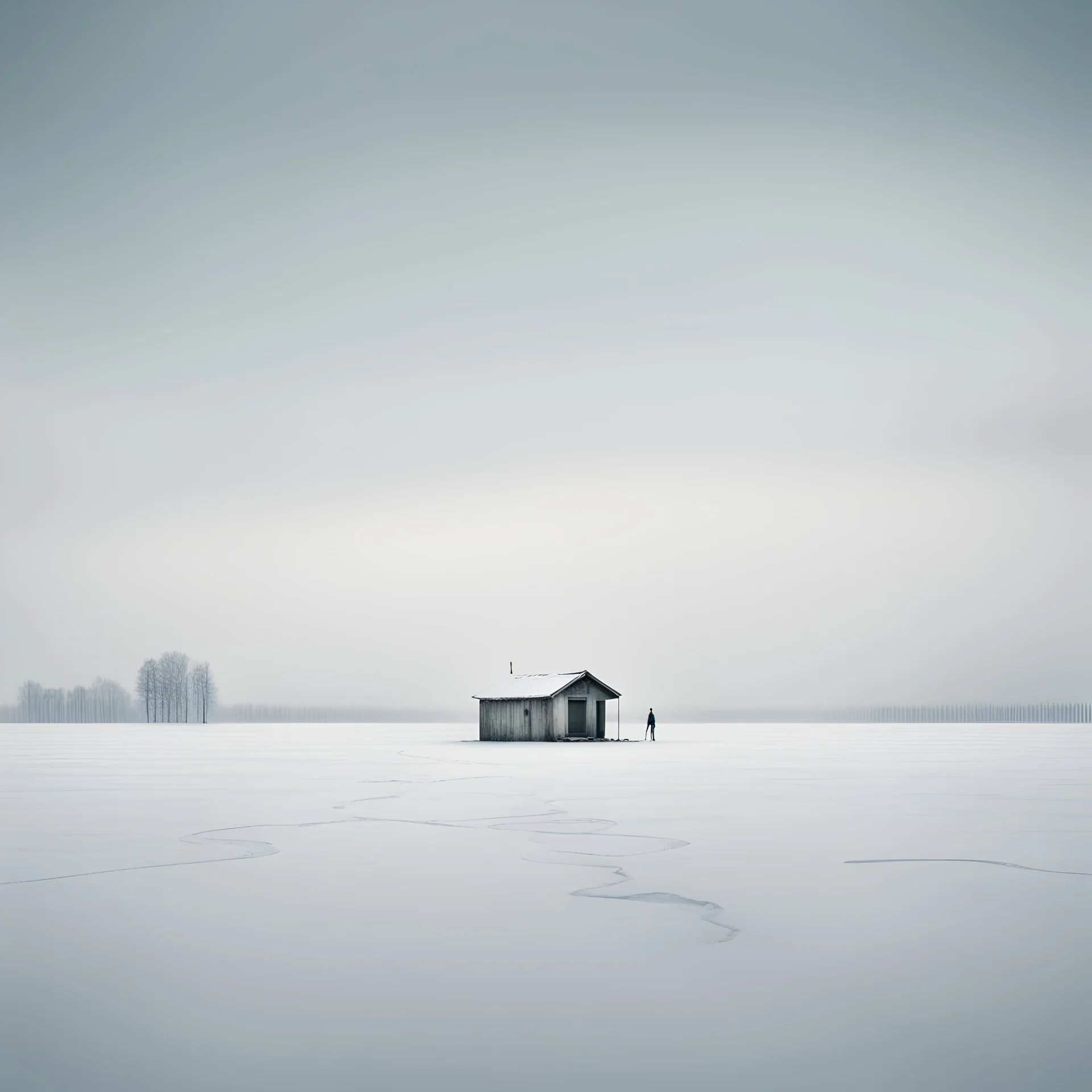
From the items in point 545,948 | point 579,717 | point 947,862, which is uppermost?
point 579,717

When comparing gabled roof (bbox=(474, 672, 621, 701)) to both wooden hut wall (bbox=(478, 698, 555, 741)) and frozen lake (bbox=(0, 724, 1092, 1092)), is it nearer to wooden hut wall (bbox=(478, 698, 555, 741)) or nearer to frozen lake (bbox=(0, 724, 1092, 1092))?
wooden hut wall (bbox=(478, 698, 555, 741))

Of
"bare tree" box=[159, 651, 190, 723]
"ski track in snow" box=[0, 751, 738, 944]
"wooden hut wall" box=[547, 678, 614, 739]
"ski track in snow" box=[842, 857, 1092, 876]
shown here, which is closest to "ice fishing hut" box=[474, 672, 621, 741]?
"wooden hut wall" box=[547, 678, 614, 739]

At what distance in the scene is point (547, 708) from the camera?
5212 cm

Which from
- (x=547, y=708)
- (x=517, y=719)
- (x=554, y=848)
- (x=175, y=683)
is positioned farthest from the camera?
(x=175, y=683)

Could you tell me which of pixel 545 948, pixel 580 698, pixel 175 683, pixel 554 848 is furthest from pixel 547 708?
pixel 175 683

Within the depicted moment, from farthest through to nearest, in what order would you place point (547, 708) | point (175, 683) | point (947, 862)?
point (175, 683) → point (547, 708) → point (947, 862)

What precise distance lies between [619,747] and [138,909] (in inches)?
1548

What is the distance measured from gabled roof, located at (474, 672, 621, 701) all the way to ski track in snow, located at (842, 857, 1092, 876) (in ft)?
128

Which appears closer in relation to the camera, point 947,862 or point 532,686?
point 947,862

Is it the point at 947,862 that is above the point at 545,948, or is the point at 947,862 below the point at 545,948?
below

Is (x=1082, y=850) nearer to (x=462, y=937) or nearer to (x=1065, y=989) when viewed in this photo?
(x=1065, y=989)

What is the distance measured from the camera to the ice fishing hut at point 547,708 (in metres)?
52.2

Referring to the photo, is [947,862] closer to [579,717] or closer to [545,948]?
[545,948]

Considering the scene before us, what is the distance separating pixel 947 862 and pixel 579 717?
138 feet
